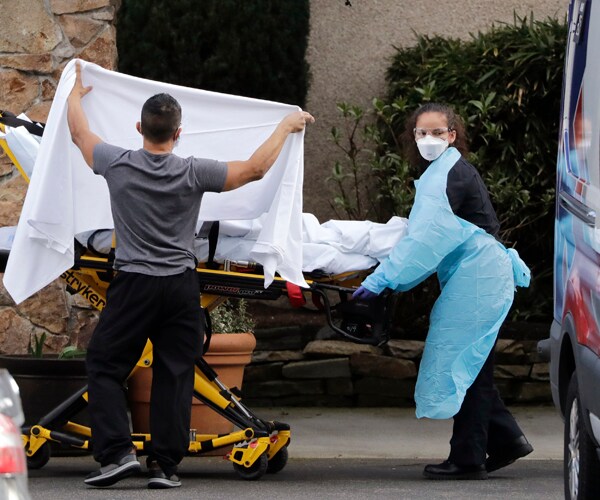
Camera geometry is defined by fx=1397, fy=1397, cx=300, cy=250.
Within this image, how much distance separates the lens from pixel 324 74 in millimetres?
9664

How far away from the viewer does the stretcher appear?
6262 mm

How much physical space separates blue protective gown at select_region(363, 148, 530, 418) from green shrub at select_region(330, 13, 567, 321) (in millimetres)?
2269

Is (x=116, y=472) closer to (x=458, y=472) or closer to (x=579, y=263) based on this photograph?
(x=458, y=472)

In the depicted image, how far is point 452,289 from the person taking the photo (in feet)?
20.9

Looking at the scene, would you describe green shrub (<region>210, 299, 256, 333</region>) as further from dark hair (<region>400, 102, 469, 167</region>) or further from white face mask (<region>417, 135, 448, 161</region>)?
white face mask (<region>417, 135, 448, 161</region>)

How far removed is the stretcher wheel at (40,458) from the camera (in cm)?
643

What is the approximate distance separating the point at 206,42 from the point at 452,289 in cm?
291

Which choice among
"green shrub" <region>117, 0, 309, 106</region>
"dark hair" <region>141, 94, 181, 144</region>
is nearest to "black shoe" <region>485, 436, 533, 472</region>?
"dark hair" <region>141, 94, 181, 144</region>

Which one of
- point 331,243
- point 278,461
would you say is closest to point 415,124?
point 331,243

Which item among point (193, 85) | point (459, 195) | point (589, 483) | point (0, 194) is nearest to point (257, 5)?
point (193, 85)

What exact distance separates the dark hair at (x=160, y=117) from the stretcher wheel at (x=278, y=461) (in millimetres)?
1625

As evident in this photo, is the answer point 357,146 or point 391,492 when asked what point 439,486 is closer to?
point 391,492

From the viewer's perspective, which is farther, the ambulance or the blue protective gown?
the blue protective gown

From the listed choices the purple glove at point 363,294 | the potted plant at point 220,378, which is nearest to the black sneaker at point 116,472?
the potted plant at point 220,378
